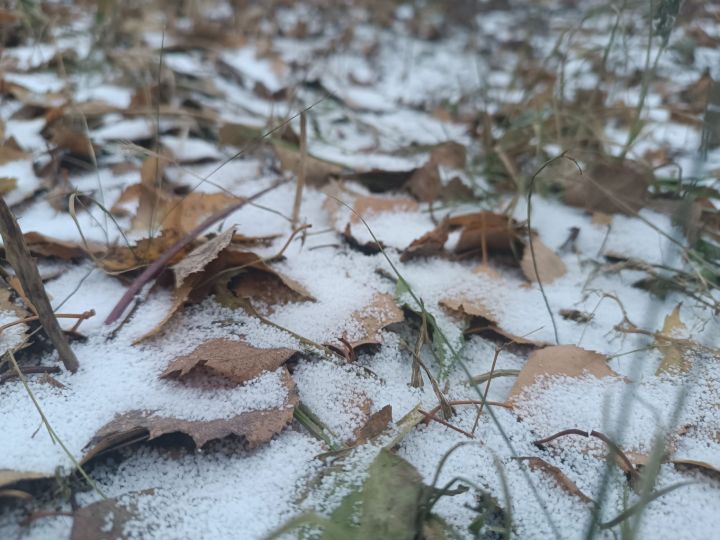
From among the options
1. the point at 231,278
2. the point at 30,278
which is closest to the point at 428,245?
the point at 231,278

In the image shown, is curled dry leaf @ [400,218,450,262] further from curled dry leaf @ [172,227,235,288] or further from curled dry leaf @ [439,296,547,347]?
curled dry leaf @ [172,227,235,288]

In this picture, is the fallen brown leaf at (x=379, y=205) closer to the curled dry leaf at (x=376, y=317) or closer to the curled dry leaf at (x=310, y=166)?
the curled dry leaf at (x=310, y=166)

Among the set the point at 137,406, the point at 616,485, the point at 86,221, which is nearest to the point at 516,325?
the point at 616,485

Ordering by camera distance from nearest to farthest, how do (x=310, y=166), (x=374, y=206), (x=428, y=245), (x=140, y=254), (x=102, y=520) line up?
(x=102, y=520) < (x=140, y=254) < (x=428, y=245) < (x=374, y=206) < (x=310, y=166)

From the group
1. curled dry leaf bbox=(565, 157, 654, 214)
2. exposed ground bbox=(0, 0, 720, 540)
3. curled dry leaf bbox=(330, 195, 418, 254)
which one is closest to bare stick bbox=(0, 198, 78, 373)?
exposed ground bbox=(0, 0, 720, 540)

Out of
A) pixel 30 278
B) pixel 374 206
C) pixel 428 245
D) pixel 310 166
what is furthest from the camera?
pixel 310 166

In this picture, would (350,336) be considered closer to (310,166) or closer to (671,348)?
(671,348)
